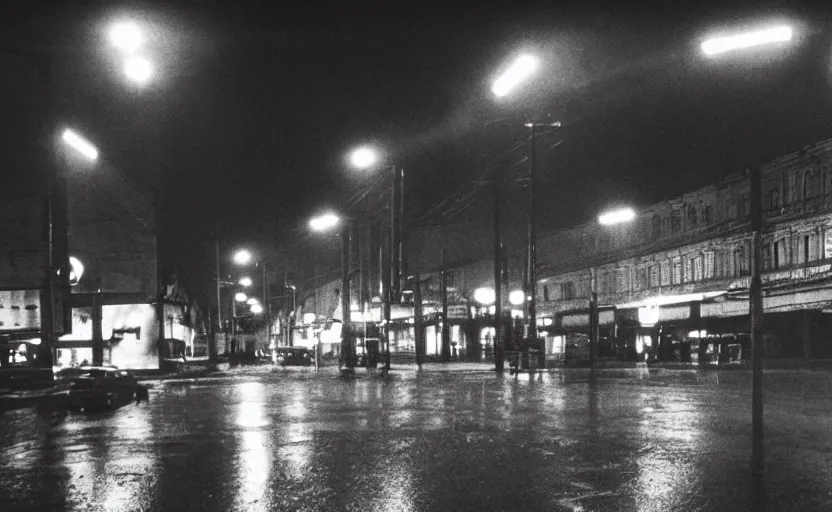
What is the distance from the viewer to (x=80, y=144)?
113ft

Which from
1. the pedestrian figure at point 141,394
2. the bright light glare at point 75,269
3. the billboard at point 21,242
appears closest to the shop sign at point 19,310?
the billboard at point 21,242

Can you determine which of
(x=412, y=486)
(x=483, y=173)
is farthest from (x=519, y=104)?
(x=412, y=486)

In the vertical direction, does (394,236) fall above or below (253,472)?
above

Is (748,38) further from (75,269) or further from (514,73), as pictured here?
(75,269)

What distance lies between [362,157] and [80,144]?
44.1ft

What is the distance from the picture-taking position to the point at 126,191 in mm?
41094

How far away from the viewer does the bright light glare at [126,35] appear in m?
16.4

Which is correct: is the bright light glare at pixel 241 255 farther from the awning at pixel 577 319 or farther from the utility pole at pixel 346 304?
the awning at pixel 577 319

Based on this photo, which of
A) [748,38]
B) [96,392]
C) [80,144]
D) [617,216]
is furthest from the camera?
[617,216]

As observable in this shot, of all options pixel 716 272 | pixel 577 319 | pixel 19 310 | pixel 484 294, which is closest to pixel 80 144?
pixel 19 310

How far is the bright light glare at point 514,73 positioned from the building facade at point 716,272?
22.8 metres

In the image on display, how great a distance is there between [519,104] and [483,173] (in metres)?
11.1

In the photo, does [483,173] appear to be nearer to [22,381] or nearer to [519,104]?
[519,104]

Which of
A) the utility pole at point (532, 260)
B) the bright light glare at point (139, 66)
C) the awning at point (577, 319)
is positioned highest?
the bright light glare at point (139, 66)
